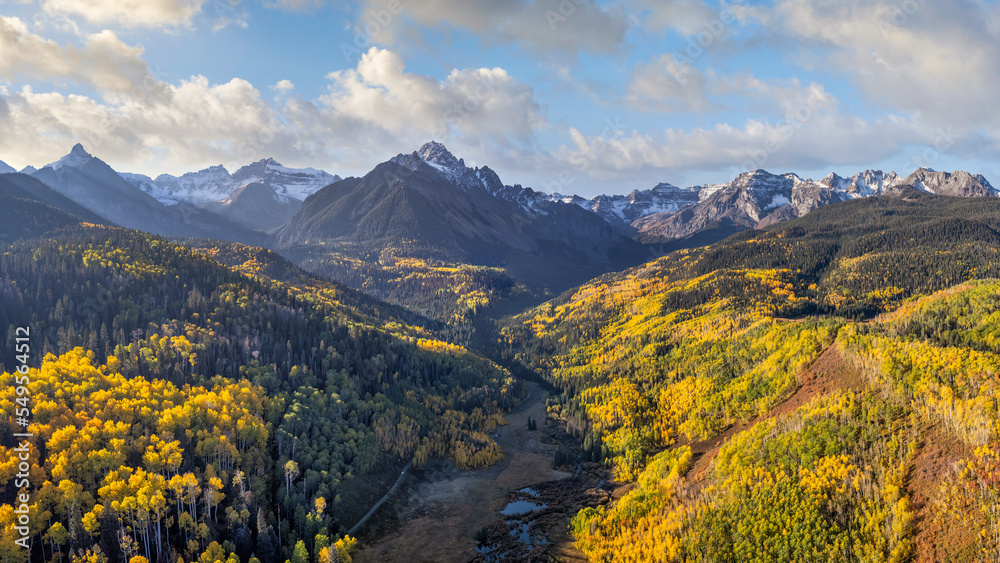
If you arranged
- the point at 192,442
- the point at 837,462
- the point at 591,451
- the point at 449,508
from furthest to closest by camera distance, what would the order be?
the point at 591,451, the point at 449,508, the point at 192,442, the point at 837,462

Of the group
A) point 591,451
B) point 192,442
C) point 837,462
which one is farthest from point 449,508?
point 837,462

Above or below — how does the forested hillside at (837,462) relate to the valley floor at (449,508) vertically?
above

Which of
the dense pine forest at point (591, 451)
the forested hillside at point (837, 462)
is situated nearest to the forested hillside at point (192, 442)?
the dense pine forest at point (591, 451)

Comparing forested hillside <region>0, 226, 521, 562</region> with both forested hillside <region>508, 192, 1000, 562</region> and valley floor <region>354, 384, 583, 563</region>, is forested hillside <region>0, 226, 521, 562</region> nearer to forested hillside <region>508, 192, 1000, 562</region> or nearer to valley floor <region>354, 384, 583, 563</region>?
valley floor <region>354, 384, 583, 563</region>

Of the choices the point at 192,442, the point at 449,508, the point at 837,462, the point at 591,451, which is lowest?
the point at 449,508

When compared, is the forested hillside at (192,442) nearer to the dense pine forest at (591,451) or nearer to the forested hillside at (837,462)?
the dense pine forest at (591,451)

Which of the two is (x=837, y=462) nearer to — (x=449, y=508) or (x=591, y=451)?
(x=591, y=451)

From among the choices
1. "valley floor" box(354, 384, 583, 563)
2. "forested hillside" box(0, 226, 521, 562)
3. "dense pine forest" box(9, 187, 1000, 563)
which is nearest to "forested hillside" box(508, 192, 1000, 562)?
"dense pine forest" box(9, 187, 1000, 563)

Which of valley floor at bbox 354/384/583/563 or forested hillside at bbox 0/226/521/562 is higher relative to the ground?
forested hillside at bbox 0/226/521/562

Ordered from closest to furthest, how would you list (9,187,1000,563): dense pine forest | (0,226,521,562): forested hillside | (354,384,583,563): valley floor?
(9,187,1000,563): dense pine forest < (0,226,521,562): forested hillside < (354,384,583,563): valley floor

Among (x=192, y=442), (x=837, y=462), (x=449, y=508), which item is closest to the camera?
(x=837, y=462)

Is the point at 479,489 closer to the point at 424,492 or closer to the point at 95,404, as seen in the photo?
the point at 424,492

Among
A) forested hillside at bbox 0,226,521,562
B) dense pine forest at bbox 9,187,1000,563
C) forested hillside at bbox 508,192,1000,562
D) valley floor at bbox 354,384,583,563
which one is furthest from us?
valley floor at bbox 354,384,583,563
